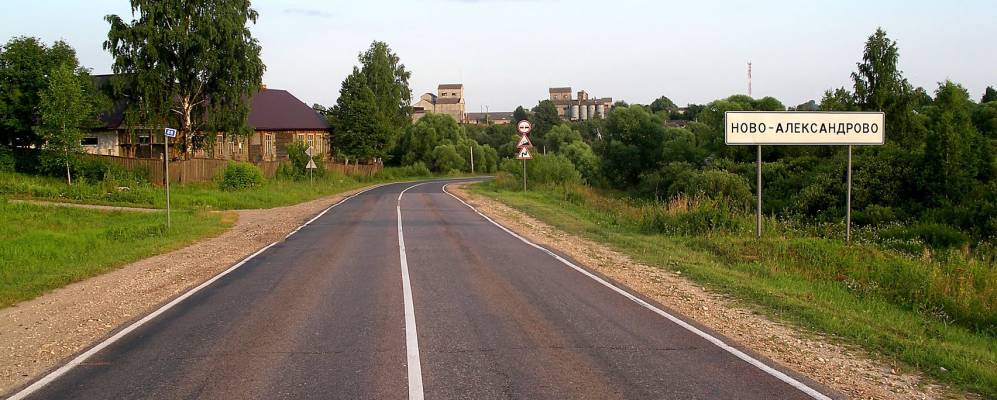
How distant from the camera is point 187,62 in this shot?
148 feet

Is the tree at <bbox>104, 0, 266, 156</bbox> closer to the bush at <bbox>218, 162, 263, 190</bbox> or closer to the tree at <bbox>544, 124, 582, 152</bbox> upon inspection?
the bush at <bbox>218, 162, 263, 190</bbox>

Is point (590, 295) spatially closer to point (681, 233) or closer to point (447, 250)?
point (447, 250)

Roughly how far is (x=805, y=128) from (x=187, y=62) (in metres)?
37.9

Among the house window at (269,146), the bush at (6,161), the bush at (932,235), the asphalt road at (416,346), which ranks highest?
the house window at (269,146)

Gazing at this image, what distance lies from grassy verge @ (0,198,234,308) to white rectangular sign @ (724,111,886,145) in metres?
13.6

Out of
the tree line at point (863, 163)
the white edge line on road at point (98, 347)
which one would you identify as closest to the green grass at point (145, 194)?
the tree line at point (863, 163)

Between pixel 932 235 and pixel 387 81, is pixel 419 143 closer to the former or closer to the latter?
pixel 387 81

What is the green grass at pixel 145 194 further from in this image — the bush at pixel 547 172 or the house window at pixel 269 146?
the house window at pixel 269 146

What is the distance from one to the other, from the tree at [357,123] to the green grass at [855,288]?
2096 inches

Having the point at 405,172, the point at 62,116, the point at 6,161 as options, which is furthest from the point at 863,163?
the point at 405,172

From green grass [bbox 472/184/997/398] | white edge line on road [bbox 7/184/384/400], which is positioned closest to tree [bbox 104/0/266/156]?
green grass [bbox 472/184/997/398]

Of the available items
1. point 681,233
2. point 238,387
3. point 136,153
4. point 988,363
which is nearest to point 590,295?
point 988,363

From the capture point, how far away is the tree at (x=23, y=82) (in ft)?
140

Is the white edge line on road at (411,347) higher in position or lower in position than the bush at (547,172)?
lower
